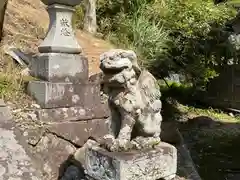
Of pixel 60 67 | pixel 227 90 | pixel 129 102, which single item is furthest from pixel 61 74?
pixel 227 90

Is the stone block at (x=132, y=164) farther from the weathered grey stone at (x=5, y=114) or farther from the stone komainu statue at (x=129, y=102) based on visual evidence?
the weathered grey stone at (x=5, y=114)

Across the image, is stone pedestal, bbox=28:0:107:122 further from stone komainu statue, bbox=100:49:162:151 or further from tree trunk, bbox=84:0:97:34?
tree trunk, bbox=84:0:97:34

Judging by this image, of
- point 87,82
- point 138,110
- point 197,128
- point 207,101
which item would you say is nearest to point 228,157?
point 197,128

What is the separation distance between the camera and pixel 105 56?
242 centimetres

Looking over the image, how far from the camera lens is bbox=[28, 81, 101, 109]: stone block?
129 inches

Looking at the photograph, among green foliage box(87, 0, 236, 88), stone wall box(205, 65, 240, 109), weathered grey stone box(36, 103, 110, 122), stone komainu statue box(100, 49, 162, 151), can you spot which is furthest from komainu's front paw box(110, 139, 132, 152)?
stone wall box(205, 65, 240, 109)

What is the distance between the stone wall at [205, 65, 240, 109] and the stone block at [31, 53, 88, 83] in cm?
982

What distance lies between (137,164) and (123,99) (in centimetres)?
49

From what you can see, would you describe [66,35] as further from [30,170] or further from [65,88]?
[30,170]

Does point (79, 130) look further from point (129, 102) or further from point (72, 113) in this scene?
point (129, 102)

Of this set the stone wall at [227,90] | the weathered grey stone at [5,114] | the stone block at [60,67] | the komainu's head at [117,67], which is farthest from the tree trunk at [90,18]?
the stone wall at [227,90]

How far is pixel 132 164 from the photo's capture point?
2.40m

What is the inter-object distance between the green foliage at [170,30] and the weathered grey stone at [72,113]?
3.35 metres

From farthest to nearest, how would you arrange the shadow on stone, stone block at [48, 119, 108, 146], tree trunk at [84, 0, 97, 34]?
tree trunk at [84, 0, 97, 34] < stone block at [48, 119, 108, 146] < the shadow on stone
